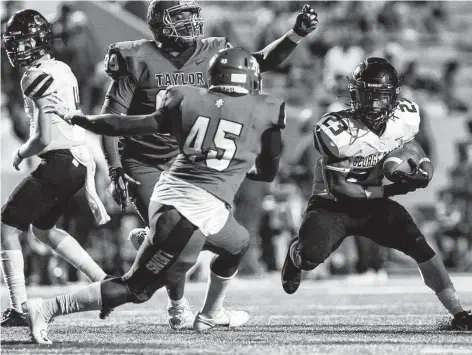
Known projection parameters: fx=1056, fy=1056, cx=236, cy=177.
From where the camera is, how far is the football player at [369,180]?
5477 mm

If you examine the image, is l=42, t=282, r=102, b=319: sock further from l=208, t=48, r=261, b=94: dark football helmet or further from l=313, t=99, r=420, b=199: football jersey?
l=313, t=99, r=420, b=199: football jersey

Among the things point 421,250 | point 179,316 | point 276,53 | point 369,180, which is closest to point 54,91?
point 276,53

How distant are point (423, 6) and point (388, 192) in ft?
31.7

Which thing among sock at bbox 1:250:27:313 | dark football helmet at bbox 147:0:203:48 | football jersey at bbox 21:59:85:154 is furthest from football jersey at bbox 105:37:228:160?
sock at bbox 1:250:27:313

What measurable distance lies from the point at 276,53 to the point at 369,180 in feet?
2.84

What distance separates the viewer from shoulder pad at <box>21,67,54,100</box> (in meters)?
5.48

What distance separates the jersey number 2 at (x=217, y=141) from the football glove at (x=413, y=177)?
106 cm

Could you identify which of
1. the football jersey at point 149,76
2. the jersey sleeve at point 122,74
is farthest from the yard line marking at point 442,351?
the jersey sleeve at point 122,74

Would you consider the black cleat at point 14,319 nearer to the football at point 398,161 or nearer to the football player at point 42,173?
the football player at point 42,173

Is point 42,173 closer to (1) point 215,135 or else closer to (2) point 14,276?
(2) point 14,276

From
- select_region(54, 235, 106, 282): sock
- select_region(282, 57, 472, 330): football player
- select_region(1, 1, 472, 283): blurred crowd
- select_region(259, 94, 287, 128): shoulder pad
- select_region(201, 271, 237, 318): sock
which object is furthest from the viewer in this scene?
select_region(1, 1, 472, 283): blurred crowd

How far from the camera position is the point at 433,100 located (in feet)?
42.0

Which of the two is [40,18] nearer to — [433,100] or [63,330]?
[63,330]

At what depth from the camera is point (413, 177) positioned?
541 cm
